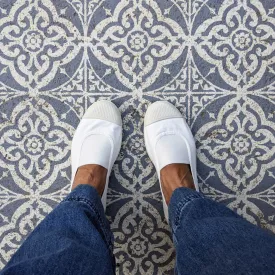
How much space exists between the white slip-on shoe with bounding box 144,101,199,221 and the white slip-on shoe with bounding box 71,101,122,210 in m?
0.08

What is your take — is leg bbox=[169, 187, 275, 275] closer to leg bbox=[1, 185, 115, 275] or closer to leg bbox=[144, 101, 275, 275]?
leg bbox=[144, 101, 275, 275]

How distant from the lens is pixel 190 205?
71 centimetres

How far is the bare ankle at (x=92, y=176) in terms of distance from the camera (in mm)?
855

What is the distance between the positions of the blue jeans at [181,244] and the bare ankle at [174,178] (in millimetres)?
111

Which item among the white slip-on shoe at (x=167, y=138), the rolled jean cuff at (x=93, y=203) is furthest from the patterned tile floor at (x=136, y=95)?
the rolled jean cuff at (x=93, y=203)

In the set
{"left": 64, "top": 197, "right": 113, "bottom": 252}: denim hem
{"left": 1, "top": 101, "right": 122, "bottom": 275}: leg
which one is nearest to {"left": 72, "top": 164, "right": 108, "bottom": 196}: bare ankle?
{"left": 1, "top": 101, "right": 122, "bottom": 275}: leg

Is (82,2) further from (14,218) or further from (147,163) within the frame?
(14,218)

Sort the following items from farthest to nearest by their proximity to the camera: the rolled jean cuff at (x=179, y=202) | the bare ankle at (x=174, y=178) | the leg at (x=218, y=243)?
the bare ankle at (x=174, y=178) < the rolled jean cuff at (x=179, y=202) < the leg at (x=218, y=243)

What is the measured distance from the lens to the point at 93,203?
0.75 m

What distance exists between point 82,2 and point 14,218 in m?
0.58

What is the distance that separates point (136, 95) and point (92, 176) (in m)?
0.23

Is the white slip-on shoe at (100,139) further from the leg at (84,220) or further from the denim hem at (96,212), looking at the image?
the denim hem at (96,212)

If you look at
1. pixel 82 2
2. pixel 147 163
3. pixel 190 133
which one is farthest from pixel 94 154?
pixel 82 2

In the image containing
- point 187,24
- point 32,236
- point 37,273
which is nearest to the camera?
point 37,273
